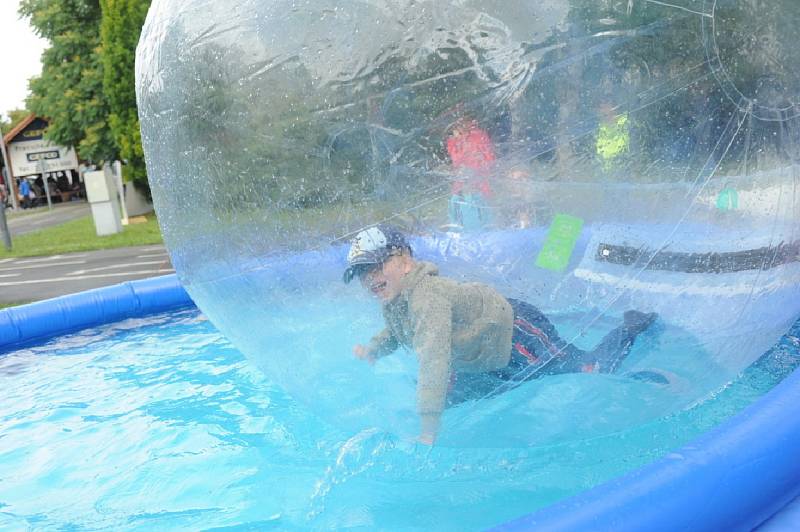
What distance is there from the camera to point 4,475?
3416mm

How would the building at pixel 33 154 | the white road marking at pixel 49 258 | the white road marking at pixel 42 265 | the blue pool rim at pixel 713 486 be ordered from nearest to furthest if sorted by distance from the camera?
the blue pool rim at pixel 713 486
the white road marking at pixel 42 265
the white road marking at pixel 49 258
the building at pixel 33 154

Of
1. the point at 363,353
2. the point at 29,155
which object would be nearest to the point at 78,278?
the point at 363,353

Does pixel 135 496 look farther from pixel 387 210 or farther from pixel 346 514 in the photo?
pixel 387 210

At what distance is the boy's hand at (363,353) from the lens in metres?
2.61

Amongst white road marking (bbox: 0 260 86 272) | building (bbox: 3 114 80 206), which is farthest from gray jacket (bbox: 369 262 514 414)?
building (bbox: 3 114 80 206)

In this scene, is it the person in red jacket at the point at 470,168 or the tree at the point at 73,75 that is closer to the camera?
the person in red jacket at the point at 470,168

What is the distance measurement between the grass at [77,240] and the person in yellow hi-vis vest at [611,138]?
10158 millimetres

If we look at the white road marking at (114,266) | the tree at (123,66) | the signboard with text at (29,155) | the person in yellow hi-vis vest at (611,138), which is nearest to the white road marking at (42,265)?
the white road marking at (114,266)

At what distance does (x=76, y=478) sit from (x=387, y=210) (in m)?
1.94

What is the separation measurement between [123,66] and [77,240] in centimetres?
500

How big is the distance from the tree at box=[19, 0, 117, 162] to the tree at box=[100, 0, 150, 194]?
3.27 meters

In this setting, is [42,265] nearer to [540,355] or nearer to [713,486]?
[540,355]

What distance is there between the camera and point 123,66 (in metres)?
17.6

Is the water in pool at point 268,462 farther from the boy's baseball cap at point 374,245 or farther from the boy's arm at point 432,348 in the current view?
the boy's baseball cap at point 374,245
